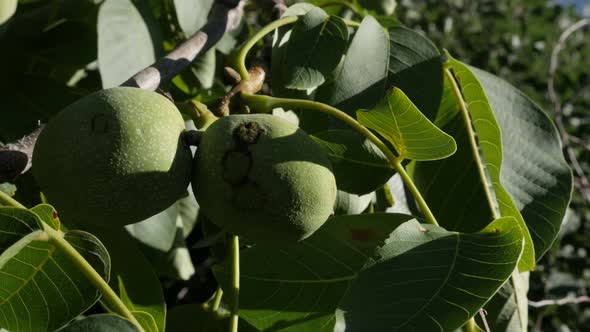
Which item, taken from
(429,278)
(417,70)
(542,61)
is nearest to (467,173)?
(417,70)

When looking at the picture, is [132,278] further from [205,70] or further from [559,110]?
[559,110]

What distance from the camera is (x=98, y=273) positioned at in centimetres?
112

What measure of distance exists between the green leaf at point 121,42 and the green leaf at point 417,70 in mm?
560

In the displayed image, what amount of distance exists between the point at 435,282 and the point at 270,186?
0.30 m

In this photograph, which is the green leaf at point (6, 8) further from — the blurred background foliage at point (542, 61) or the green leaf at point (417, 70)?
the blurred background foliage at point (542, 61)

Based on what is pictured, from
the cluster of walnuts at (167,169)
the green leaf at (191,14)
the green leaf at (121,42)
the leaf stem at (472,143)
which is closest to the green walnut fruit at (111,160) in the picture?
the cluster of walnuts at (167,169)

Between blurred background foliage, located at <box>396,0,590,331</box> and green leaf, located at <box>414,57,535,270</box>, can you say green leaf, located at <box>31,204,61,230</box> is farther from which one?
blurred background foliage, located at <box>396,0,590,331</box>

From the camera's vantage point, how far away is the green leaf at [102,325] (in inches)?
38.5

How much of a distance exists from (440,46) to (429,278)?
3856 millimetres

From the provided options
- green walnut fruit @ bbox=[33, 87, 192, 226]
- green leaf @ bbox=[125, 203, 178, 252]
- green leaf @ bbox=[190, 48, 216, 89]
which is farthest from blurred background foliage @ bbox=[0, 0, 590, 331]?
green walnut fruit @ bbox=[33, 87, 192, 226]

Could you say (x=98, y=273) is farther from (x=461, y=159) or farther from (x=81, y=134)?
(x=461, y=159)

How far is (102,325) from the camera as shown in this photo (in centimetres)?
98

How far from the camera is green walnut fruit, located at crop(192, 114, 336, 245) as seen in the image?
102 centimetres

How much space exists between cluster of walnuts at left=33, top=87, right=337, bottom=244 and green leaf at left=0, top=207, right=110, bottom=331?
0.23ft
